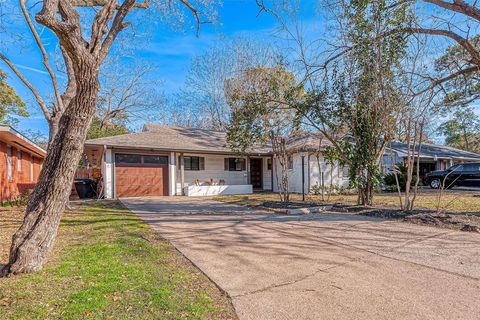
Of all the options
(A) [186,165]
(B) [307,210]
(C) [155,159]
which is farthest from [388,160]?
(C) [155,159]

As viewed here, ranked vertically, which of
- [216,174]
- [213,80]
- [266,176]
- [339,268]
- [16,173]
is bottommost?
[339,268]

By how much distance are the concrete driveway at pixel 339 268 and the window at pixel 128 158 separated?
377 inches

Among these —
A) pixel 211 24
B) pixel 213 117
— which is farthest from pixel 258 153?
pixel 213 117

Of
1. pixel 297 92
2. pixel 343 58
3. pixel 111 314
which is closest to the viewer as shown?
pixel 111 314

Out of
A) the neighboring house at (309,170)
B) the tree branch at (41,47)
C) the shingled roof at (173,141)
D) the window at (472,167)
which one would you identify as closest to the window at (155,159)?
the shingled roof at (173,141)

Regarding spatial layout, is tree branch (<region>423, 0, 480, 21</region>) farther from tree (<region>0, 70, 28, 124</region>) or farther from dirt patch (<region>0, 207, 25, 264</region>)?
tree (<region>0, 70, 28, 124</region>)

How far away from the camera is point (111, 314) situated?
2.68m

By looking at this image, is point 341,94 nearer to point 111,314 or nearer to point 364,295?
point 364,295

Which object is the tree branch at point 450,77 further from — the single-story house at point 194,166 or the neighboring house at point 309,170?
the neighboring house at point 309,170

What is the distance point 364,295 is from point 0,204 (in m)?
14.1

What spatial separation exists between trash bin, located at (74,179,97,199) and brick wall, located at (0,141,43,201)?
8.37 ft

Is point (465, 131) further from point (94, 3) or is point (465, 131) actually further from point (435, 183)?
point (94, 3)

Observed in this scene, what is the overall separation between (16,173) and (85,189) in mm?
3478

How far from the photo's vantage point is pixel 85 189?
679 inches
